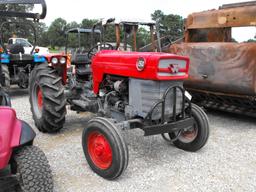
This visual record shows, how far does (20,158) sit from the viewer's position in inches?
102

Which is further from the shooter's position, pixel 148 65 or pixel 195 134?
pixel 195 134

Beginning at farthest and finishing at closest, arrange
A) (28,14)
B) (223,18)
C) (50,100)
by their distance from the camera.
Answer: (223,18)
(50,100)
(28,14)

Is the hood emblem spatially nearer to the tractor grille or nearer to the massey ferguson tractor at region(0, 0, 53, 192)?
the tractor grille

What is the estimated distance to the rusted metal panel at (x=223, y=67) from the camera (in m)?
5.41

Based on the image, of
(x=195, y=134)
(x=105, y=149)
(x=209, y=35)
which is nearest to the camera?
(x=105, y=149)

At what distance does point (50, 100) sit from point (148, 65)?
5.67ft

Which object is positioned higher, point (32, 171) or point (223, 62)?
point (223, 62)

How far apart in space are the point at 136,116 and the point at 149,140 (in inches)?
37.7

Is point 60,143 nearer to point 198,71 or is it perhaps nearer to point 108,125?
point 108,125

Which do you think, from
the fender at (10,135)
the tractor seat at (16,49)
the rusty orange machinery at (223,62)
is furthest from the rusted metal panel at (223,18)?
the fender at (10,135)

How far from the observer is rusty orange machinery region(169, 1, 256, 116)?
18.0ft

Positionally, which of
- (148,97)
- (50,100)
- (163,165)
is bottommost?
(163,165)

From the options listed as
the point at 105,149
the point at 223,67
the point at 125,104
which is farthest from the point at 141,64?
the point at 223,67

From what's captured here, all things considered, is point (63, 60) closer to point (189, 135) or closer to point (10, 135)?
point (189, 135)
